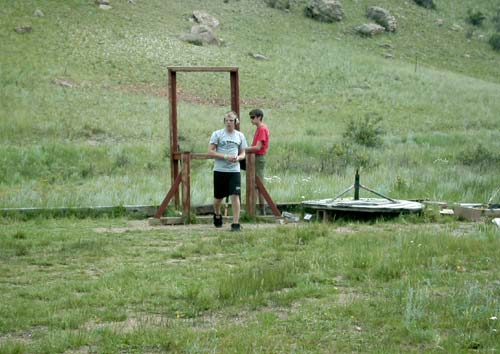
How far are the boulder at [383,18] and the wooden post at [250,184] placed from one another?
181 feet

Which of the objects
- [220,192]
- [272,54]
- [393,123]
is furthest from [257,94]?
[220,192]

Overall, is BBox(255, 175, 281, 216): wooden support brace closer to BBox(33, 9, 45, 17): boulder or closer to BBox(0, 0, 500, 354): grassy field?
BBox(0, 0, 500, 354): grassy field

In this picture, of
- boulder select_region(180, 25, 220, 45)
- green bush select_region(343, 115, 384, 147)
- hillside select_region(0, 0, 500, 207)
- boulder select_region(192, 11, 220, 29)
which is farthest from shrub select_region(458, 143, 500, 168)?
boulder select_region(192, 11, 220, 29)

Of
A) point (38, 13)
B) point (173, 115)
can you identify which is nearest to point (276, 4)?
point (38, 13)

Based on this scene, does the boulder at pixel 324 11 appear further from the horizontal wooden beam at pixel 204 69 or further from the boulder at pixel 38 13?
the horizontal wooden beam at pixel 204 69

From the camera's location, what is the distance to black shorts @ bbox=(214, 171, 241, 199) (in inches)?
459

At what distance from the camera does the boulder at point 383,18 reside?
215 feet

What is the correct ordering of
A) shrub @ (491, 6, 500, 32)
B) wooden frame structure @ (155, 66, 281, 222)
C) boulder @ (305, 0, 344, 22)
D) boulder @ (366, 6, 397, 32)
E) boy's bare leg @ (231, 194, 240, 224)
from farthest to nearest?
shrub @ (491, 6, 500, 32) < boulder @ (366, 6, 397, 32) < boulder @ (305, 0, 344, 22) < wooden frame structure @ (155, 66, 281, 222) < boy's bare leg @ (231, 194, 240, 224)

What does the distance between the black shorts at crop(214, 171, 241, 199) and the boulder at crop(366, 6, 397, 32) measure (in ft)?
184

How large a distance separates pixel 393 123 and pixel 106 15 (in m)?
22.8

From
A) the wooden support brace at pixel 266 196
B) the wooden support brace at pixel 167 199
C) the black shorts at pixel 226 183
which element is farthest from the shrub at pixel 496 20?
the black shorts at pixel 226 183

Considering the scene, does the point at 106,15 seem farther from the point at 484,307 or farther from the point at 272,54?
the point at 484,307

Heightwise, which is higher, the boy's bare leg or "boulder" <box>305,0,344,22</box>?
"boulder" <box>305,0,344,22</box>

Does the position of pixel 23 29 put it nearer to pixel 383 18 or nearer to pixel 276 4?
pixel 276 4
